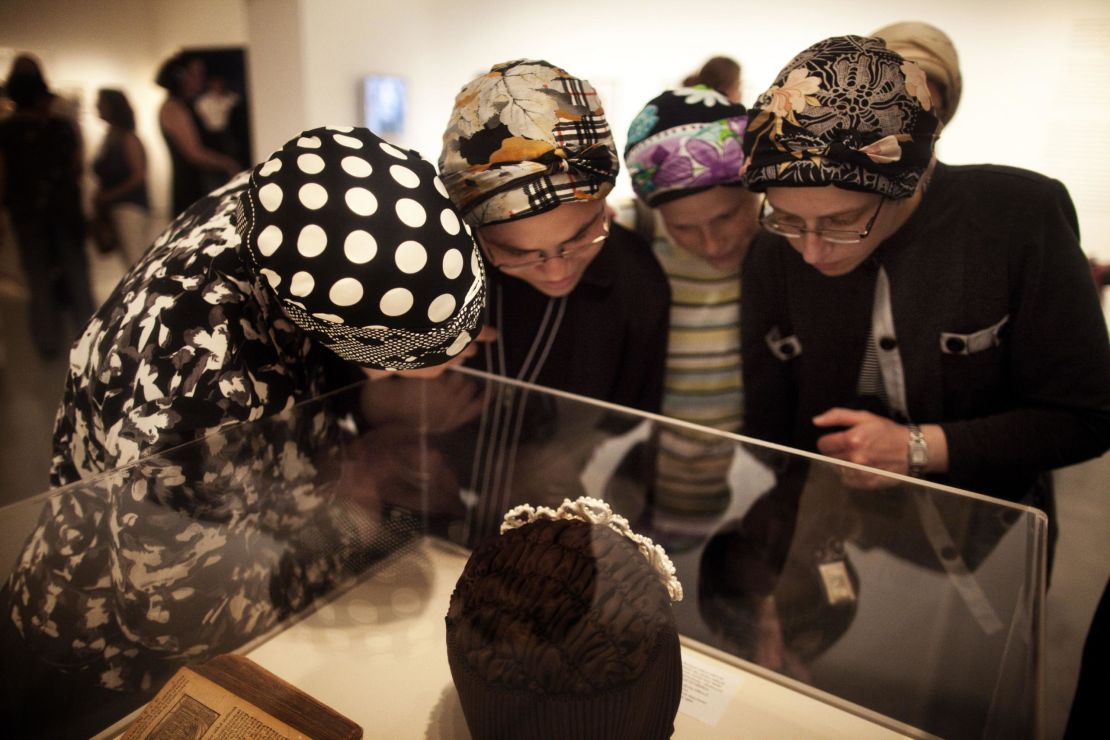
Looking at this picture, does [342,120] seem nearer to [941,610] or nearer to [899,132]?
[899,132]

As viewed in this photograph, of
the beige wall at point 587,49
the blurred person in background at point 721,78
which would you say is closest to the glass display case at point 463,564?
the beige wall at point 587,49

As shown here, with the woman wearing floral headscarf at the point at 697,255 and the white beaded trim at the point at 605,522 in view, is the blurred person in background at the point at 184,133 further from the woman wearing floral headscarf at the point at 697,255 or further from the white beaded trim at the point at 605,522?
the white beaded trim at the point at 605,522

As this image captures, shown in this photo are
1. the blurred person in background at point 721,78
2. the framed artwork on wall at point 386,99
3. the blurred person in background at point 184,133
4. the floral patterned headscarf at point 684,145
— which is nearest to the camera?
the floral patterned headscarf at point 684,145

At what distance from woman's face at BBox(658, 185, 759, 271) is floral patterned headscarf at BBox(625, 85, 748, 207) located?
3cm

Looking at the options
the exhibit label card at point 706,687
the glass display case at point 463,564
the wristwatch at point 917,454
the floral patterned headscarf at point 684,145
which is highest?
the floral patterned headscarf at point 684,145

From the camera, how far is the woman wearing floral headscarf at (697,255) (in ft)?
3.91

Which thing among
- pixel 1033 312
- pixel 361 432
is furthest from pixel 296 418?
pixel 1033 312

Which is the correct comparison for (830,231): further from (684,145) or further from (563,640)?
(563,640)

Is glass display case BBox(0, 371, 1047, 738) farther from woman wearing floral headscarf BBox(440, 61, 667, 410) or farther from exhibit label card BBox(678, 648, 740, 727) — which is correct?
woman wearing floral headscarf BBox(440, 61, 667, 410)

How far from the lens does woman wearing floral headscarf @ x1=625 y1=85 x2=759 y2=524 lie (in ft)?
3.91

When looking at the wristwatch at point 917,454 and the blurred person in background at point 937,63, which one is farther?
the blurred person in background at point 937,63

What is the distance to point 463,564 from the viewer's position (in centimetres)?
110

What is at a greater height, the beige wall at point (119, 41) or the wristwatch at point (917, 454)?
the beige wall at point (119, 41)

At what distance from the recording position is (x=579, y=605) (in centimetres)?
Result: 69
